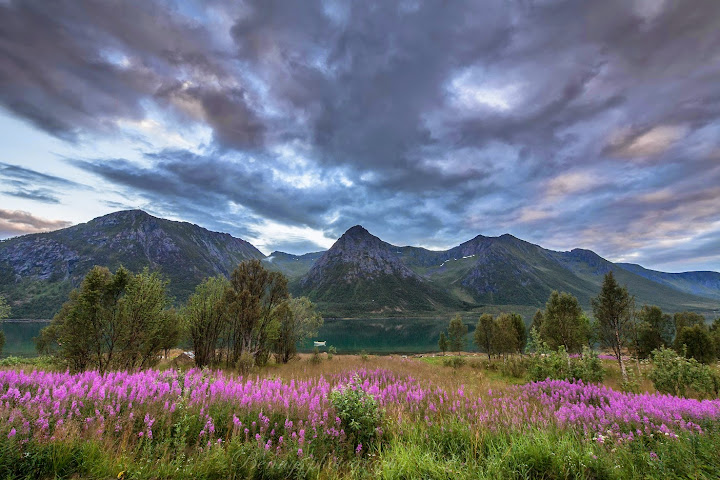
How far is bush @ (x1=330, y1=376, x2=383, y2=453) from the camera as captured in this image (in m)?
6.05

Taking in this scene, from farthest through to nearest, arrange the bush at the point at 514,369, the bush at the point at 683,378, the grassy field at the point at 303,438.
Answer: the bush at the point at 514,369 → the bush at the point at 683,378 → the grassy field at the point at 303,438

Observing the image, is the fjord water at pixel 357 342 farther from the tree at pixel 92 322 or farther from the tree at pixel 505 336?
the tree at pixel 92 322

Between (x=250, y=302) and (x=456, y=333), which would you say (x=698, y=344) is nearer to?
(x=456, y=333)

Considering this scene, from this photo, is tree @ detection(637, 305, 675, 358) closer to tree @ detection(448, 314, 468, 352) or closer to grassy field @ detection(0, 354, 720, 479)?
tree @ detection(448, 314, 468, 352)

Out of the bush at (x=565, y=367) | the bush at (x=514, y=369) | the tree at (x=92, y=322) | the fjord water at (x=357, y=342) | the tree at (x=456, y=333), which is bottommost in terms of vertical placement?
the fjord water at (x=357, y=342)

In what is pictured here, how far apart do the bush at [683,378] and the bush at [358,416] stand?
13.3m

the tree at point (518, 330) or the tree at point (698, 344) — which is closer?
the tree at point (698, 344)

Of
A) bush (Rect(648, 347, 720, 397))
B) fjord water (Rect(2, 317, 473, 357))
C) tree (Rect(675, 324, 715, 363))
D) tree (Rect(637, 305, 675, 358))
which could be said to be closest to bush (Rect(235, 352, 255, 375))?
bush (Rect(648, 347, 720, 397))

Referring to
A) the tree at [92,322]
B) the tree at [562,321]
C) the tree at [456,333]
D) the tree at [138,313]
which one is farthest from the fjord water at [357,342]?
the tree at [562,321]

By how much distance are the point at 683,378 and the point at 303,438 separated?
15.8 metres

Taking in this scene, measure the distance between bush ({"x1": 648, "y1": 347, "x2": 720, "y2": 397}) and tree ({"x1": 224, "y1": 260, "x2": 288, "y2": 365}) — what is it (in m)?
21.3

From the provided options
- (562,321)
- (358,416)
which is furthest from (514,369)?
(358,416)

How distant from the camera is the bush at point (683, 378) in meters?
11.7

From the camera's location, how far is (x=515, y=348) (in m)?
41.2
